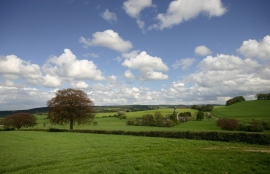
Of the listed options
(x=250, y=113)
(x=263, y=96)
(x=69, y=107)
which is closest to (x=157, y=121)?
(x=69, y=107)

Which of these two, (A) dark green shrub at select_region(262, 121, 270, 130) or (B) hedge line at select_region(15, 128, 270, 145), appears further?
(A) dark green shrub at select_region(262, 121, 270, 130)

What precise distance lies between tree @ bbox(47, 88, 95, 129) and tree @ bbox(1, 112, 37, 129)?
73.4 feet

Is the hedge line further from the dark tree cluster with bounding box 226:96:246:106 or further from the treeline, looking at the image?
the dark tree cluster with bounding box 226:96:246:106

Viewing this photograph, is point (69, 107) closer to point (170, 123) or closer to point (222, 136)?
point (222, 136)

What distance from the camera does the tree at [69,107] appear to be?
4888 cm

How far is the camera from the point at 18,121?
64.8m

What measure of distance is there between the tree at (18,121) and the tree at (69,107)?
22.4 meters

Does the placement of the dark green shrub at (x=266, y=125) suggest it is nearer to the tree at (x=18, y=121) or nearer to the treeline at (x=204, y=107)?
the treeline at (x=204, y=107)

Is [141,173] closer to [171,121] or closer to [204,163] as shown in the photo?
[204,163]

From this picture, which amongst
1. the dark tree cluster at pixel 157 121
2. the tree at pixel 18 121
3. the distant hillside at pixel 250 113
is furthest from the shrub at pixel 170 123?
the tree at pixel 18 121

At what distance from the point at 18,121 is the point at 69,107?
2916cm

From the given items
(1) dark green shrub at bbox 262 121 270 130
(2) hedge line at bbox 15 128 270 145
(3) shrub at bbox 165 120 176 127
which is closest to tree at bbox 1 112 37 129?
(3) shrub at bbox 165 120 176 127

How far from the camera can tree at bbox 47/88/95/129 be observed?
48.9 metres

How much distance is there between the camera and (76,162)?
15.5m
